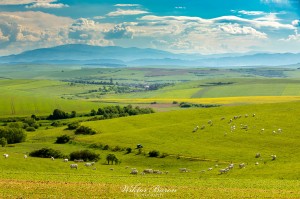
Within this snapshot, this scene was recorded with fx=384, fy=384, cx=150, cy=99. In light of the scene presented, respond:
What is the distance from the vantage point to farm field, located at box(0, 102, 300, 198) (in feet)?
130

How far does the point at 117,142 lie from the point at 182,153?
2228 cm

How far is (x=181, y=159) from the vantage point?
78.6m

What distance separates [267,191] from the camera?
40688mm

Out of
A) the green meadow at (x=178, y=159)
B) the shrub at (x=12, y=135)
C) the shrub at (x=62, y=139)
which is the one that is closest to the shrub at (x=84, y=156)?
the green meadow at (x=178, y=159)

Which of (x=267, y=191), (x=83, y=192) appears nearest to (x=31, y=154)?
(x=83, y=192)

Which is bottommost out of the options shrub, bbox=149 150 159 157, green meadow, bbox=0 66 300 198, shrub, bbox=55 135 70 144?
shrub, bbox=55 135 70 144

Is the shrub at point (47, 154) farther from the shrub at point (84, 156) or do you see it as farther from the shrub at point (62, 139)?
the shrub at point (62, 139)

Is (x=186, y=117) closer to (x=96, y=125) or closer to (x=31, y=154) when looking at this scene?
(x=96, y=125)

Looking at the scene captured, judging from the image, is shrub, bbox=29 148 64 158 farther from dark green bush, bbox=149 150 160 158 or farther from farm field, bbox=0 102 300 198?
dark green bush, bbox=149 150 160 158

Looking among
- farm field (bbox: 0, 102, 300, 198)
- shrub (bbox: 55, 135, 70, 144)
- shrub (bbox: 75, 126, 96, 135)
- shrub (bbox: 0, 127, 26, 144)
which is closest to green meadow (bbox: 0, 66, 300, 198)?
farm field (bbox: 0, 102, 300, 198)

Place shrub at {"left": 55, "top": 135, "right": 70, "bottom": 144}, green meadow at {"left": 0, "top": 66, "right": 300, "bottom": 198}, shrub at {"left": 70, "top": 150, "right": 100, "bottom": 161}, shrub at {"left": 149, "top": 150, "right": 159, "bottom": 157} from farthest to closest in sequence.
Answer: shrub at {"left": 55, "top": 135, "right": 70, "bottom": 144}
shrub at {"left": 149, "top": 150, "right": 159, "bottom": 157}
shrub at {"left": 70, "top": 150, "right": 100, "bottom": 161}
green meadow at {"left": 0, "top": 66, "right": 300, "bottom": 198}

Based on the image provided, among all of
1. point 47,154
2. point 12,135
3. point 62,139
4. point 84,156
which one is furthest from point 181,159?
point 12,135

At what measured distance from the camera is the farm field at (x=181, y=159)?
39.8 metres

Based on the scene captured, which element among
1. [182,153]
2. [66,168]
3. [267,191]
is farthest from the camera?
[182,153]
